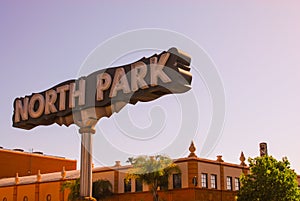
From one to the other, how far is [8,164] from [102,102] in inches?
2102

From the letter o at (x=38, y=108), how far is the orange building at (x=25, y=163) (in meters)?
49.9

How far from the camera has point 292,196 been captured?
34812 mm

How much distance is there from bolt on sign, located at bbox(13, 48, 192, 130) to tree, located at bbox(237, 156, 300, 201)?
21.4 metres

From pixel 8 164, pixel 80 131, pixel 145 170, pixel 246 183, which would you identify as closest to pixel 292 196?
pixel 246 183

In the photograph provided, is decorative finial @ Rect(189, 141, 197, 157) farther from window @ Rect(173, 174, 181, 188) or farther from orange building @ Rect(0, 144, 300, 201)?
window @ Rect(173, 174, 181, 188)

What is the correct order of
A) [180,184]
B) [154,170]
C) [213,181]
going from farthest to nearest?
[213,181] < [180,184] < [154,170]

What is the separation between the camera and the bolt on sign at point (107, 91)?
14.7m

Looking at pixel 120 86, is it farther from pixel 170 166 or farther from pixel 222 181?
pixel 222 181

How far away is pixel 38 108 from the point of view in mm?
17781

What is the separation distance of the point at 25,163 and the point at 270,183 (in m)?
41.0

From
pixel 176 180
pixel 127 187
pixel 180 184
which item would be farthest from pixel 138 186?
pixel 180 184

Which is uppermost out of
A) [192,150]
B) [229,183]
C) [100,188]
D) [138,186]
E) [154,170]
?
[192,150]

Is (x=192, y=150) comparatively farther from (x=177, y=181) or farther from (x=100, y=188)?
(x=100, y=188)

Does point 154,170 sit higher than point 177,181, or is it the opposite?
point 154,170
